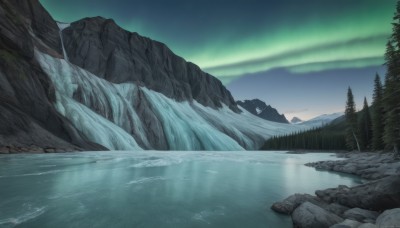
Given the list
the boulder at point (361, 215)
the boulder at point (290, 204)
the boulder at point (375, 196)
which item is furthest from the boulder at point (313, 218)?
the boulder at point (375, 196)

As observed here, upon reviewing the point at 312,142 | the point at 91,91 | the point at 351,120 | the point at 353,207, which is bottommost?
the point at 353,207

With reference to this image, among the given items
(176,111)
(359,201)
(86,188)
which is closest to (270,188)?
(359,201)

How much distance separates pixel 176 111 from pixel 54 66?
192 feet

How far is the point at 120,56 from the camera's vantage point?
417ft

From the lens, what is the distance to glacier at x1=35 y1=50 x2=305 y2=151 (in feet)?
215

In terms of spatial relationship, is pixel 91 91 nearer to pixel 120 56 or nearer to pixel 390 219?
pixel 120 56

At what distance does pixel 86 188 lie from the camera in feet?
51.8

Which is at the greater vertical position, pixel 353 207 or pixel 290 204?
pixel 353 207

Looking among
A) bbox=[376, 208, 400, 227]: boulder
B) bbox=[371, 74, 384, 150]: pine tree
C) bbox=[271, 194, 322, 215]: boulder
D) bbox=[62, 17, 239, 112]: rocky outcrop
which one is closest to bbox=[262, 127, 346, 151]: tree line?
bbox=[371, 74, 384, 150]: pine tree

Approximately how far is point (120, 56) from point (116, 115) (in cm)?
5133

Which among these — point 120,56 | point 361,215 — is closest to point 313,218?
point 361,215

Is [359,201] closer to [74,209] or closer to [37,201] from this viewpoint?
[74,209]

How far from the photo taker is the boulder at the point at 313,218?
29.9 ft

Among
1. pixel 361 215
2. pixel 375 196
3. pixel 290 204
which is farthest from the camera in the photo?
pixel 290 204
